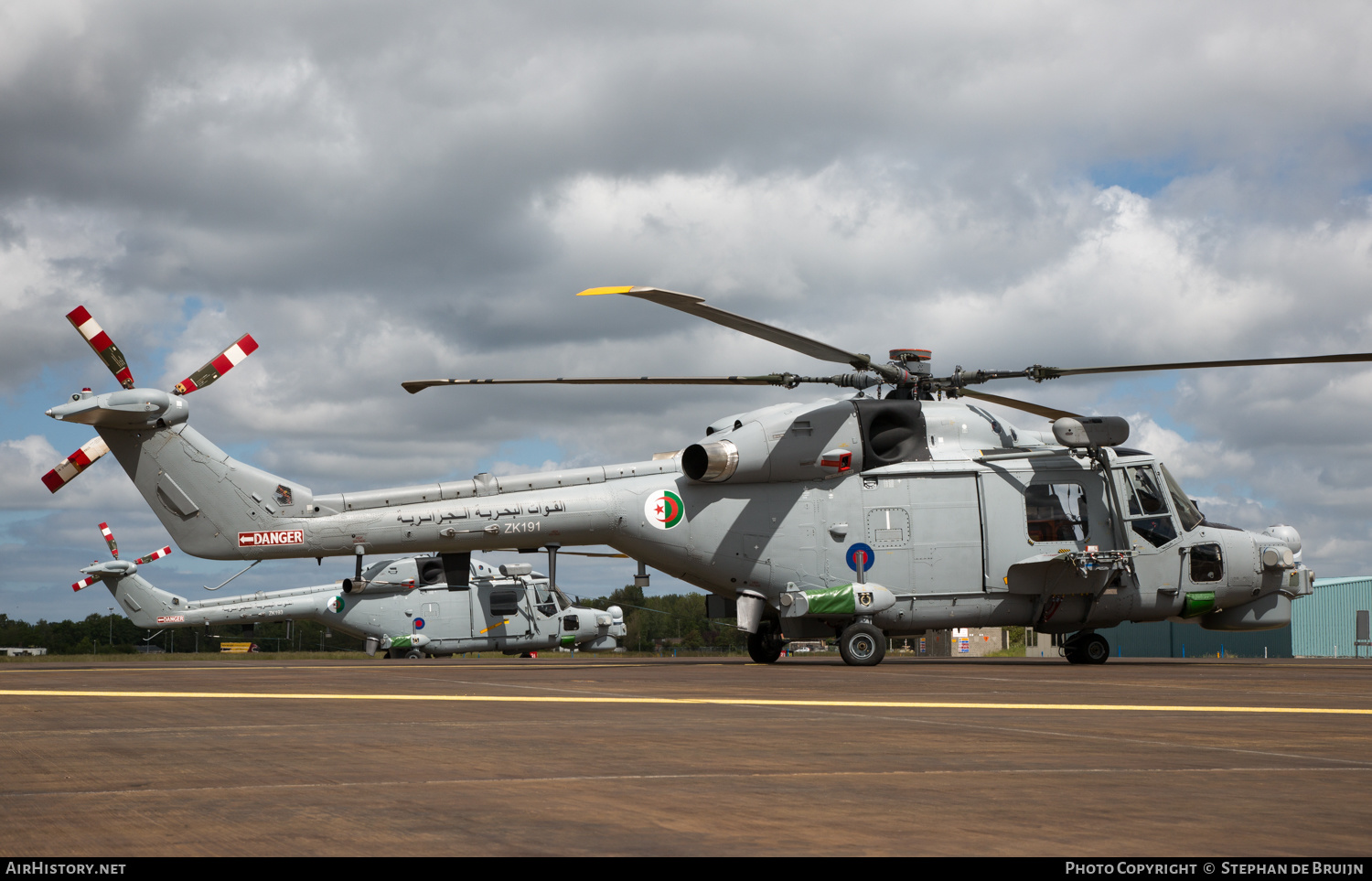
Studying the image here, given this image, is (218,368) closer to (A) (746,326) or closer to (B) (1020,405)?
(A) (746,326)

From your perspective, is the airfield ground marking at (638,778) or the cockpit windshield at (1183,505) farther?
the cockpit windshield at (1183,505)

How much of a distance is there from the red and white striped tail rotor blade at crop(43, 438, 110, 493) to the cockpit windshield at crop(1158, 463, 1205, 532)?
18902mm

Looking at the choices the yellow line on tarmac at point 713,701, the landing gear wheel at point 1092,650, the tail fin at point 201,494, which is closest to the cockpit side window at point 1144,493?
the landing gear wheel at point 1092,650

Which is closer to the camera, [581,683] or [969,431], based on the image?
[581,683]

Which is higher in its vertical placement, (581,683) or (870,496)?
(870,496)

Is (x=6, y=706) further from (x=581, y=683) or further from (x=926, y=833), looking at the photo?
(x=926, y=833)

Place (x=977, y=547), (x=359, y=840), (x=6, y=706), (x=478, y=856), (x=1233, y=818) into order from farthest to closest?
(x=977, y=547) → (x=6, y=706) → (x=1233, y=818) → (x=359, y=840) → (x=478, y=856)

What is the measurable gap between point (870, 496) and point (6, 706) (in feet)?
46.4

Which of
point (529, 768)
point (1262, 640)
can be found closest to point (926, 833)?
point (529, 768)

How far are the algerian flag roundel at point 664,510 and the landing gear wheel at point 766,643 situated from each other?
114 inches

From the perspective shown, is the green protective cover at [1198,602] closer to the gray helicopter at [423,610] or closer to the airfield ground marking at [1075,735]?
the airfield ground marking at [1075,735]

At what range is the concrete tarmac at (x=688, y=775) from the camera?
4.23 m

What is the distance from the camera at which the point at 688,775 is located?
603 cm

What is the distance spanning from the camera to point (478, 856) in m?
3.90
